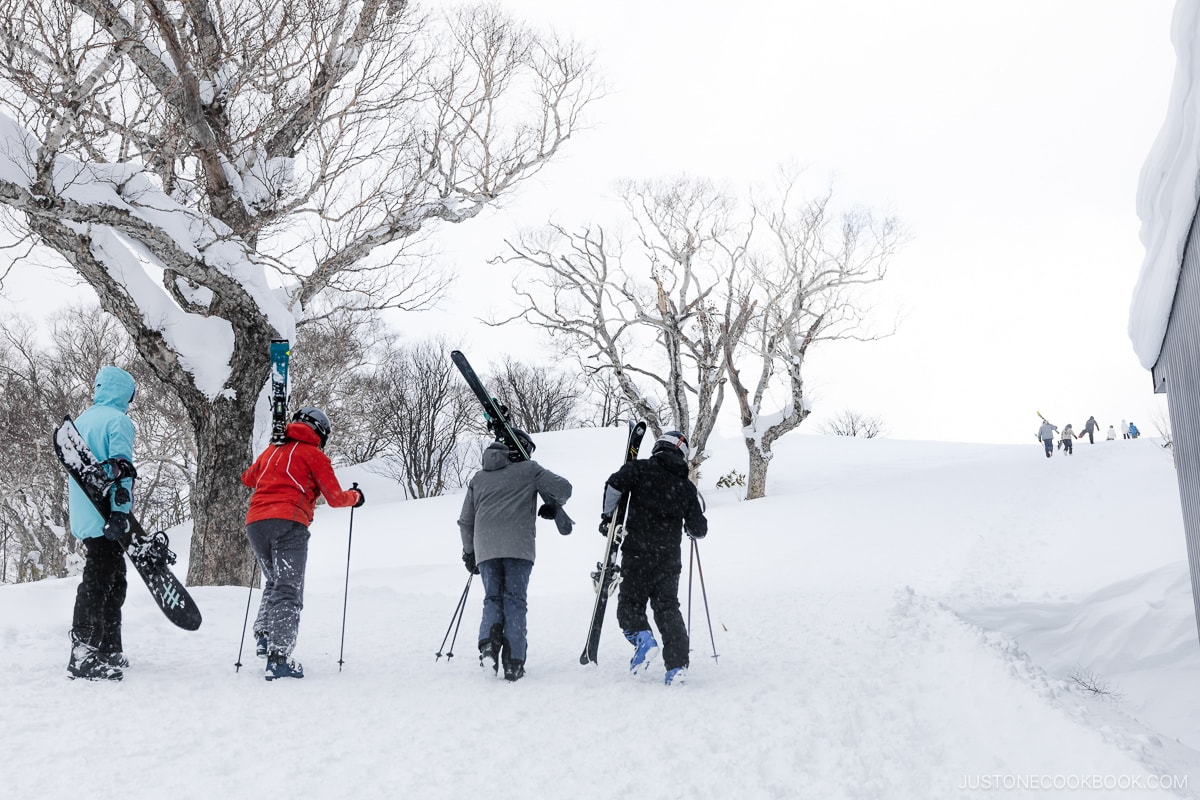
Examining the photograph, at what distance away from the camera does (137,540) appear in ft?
15.2

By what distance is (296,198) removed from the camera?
31.2 feet

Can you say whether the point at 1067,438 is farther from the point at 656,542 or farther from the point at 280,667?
the point at 280,667

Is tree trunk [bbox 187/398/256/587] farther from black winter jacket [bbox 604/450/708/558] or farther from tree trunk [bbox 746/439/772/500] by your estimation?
tree trunk [bbox 746/439/772/500]

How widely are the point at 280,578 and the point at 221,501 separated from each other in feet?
12.9

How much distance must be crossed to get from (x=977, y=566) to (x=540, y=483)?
7.82 m

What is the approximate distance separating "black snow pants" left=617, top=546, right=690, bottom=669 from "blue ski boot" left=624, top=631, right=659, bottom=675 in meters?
0.05

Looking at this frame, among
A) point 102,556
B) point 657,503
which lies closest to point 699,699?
point 657,503

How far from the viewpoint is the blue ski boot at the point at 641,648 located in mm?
5062

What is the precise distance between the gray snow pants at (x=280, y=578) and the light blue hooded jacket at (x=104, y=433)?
0.82m

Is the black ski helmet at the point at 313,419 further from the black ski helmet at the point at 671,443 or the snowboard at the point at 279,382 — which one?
the black ski helmet at the point at 671,443

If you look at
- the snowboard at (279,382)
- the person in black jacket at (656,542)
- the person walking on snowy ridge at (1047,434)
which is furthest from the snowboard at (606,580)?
the person walking on snowy ridge at (1047,434)

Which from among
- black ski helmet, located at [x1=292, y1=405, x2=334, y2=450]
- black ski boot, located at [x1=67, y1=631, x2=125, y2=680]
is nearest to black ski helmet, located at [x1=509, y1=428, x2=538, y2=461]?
black ski helmet, located at [x1=292, y1=405, x2=334, y2=450]

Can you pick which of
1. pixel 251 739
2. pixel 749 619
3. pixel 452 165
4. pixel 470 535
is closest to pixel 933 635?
pixel 749 619

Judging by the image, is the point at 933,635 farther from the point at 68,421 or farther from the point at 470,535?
the point at 68,421
